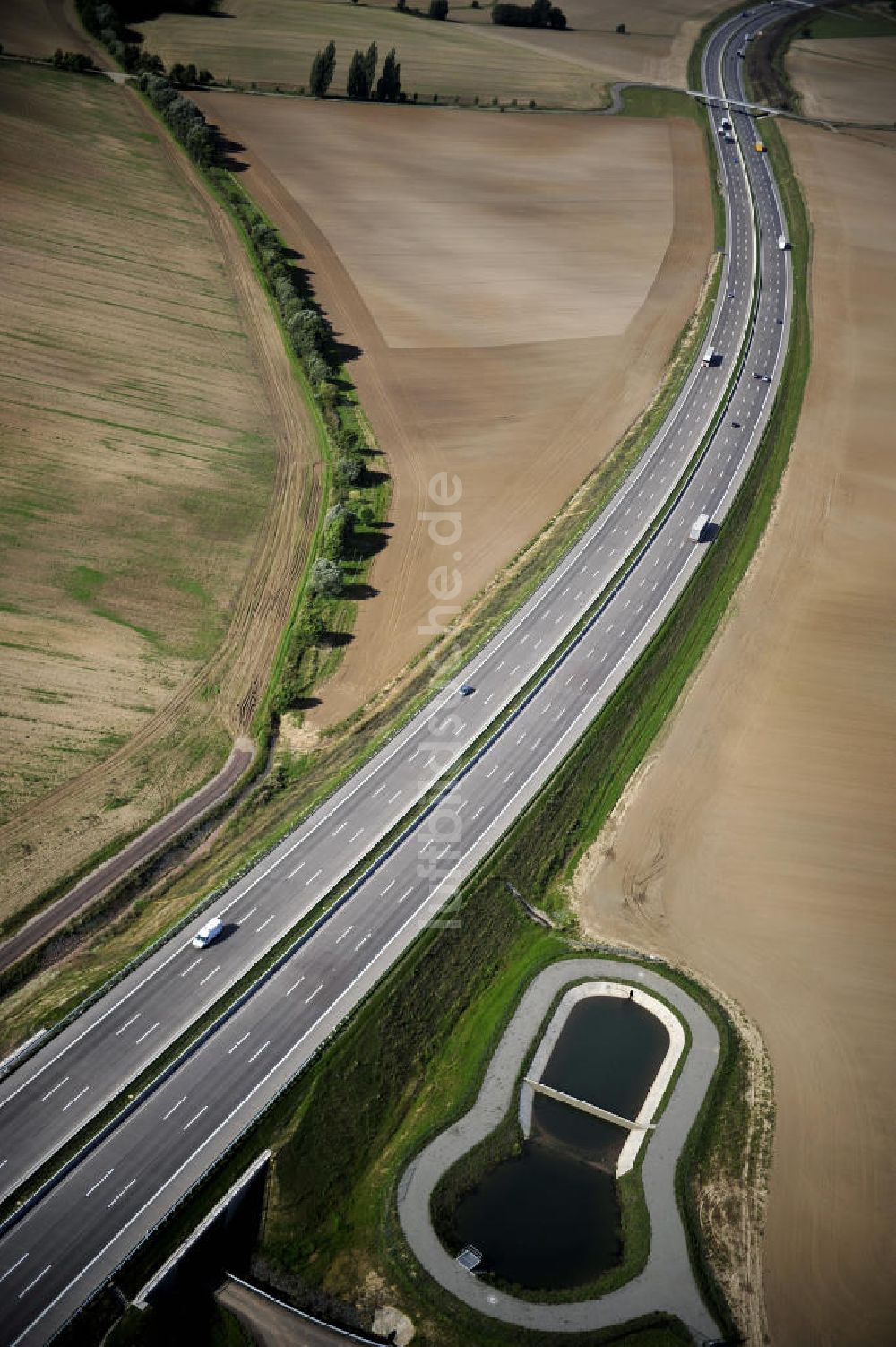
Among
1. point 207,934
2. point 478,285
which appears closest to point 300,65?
point 478,285

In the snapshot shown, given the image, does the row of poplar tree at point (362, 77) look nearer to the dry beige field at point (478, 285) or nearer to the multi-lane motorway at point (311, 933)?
the dry beige field at point (478, 285)

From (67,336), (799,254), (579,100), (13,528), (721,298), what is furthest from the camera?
(579,100)

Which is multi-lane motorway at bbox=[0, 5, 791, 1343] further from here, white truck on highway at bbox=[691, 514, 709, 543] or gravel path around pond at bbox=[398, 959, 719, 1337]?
gravel path around pond at bbox=[398, 959, 719, 1337]

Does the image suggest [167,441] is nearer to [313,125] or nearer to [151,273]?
[151,273]

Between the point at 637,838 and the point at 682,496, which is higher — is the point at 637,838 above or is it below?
below

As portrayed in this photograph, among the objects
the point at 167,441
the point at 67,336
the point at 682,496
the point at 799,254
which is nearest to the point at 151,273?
the point at 67,336

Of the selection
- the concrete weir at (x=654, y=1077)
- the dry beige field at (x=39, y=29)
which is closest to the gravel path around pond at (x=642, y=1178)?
the concrete weir at (x=654, y=1077)

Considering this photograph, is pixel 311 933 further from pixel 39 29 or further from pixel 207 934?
pixel 39 29
